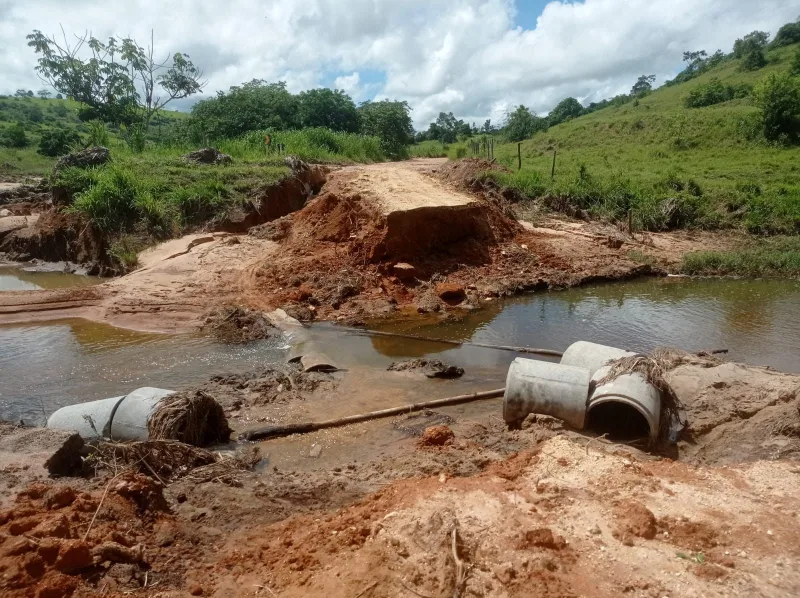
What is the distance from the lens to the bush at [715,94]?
39875 mm

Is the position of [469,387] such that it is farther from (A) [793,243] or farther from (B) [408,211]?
(A) [793,243]

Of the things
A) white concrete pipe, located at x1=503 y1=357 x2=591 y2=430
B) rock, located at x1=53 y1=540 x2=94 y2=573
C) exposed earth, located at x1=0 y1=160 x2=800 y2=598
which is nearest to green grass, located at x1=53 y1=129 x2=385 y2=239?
exposed earth, located at x1=0 y1=160 x2=800 y2=598

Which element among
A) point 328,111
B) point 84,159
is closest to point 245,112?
point 328,111

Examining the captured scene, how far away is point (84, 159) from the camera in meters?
19.3

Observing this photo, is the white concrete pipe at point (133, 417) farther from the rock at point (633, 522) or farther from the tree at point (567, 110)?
the tree at point (567, 110)

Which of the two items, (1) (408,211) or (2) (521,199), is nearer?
(1) (408,211)

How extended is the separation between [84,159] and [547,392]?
19.1m

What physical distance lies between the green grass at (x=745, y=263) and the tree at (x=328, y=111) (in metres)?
25.7

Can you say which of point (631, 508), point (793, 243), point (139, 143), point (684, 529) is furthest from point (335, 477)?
point (139, 143)

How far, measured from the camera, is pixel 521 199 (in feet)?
70.2

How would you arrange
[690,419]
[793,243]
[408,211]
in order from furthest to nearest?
[793,243], [408,211], [690,419]

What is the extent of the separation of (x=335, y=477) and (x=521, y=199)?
17.5m

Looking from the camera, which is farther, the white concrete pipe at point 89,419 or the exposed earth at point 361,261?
the exposed earth at point 361,261

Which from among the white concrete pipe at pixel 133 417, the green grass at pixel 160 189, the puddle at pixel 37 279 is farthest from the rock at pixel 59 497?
the green grass at pixel 160 189
